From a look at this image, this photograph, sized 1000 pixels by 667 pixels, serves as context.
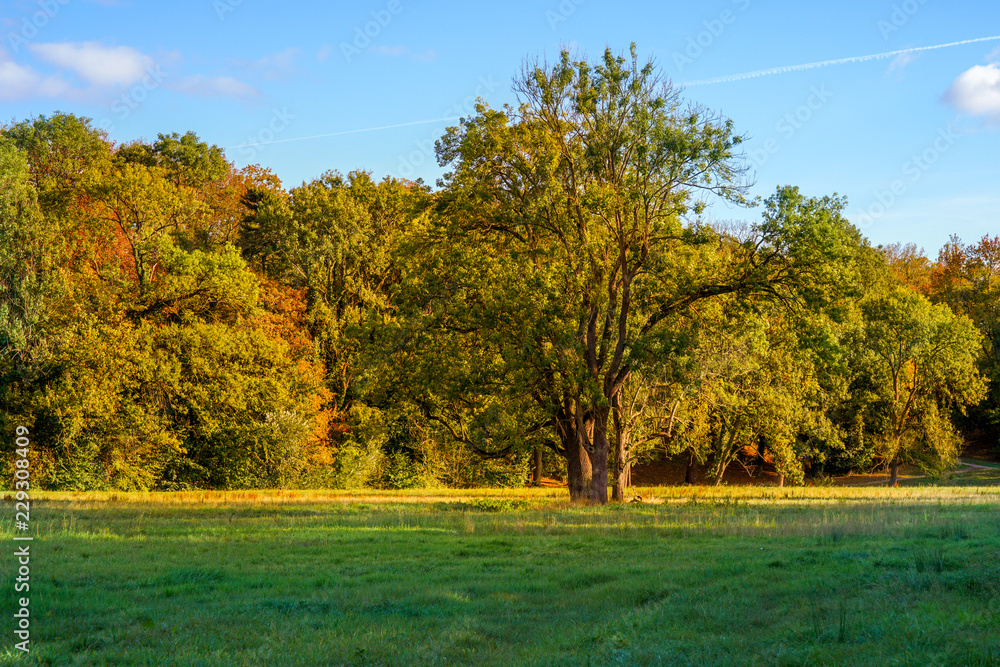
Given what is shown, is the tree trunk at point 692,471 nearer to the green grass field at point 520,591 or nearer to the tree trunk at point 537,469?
the tree trunk at point 537,469

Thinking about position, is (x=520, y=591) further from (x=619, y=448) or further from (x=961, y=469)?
(x=961, y=469)

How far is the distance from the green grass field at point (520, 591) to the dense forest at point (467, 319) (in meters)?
7.31

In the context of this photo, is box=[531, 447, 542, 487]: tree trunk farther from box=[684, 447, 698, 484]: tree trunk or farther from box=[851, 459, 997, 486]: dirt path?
box=[851, 459, 997, 486]: dirt path

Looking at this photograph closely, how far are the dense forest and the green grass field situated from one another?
24.0 feet

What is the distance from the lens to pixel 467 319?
978 inches

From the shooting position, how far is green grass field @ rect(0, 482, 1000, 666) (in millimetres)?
7332

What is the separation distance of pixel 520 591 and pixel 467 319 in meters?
14.7

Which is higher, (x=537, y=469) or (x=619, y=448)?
(x=619, y=448)

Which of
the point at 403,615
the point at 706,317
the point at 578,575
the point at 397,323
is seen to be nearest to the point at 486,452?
the point at 397,323

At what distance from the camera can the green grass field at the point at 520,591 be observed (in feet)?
24.1

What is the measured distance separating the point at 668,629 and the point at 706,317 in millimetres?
17423

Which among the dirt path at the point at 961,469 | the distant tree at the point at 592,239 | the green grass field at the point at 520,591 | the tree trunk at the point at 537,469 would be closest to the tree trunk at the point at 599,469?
the distant tree at the point at 592,239

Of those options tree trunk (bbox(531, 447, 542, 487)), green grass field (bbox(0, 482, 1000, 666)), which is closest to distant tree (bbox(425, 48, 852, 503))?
green grass field (bbox(0, 482, 1000, 666))

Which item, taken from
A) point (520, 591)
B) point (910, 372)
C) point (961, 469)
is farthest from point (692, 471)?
point (520, 591)
